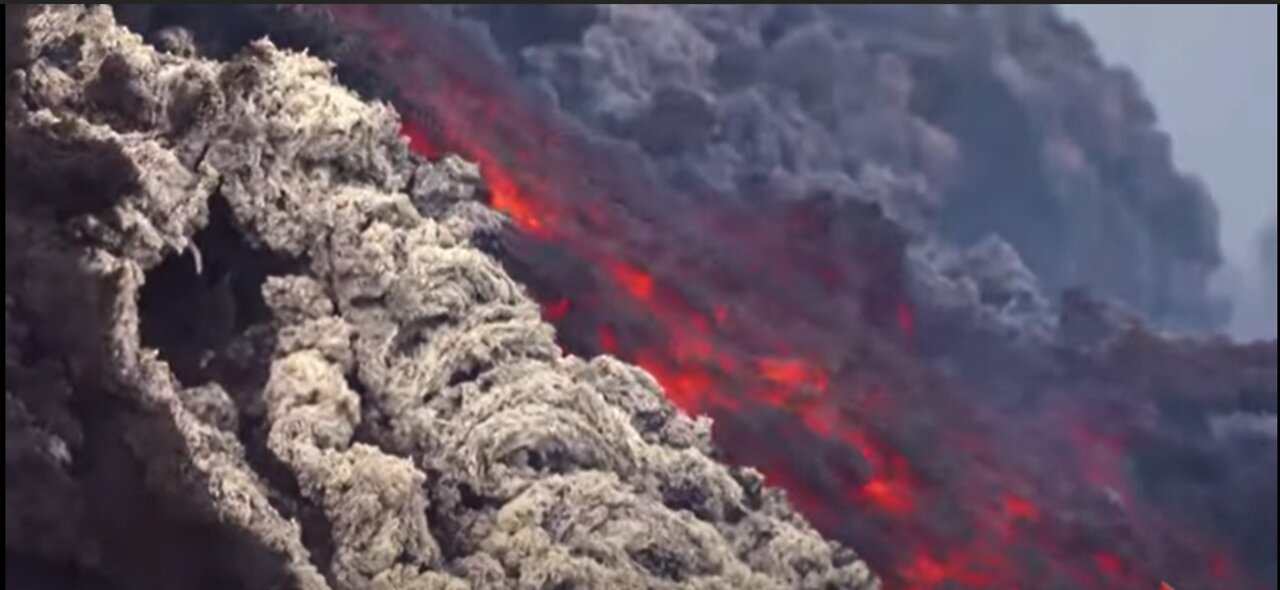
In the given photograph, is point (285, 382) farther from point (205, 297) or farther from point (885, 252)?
point (885, 252)

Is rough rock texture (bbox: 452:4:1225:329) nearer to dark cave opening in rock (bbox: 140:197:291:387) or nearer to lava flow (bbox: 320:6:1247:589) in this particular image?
lava flow (bbox: 320:6:1247:589)

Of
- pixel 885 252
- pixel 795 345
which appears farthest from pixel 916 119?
pixel 795 345

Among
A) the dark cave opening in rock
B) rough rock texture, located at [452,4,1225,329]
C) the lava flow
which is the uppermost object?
rough rock texture, located at [452,4,1225,329]

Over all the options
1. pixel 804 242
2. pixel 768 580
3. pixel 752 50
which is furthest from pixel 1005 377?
pixel 768 580

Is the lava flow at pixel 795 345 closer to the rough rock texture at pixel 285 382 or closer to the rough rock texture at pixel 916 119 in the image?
the rough rock texture at pixel 285 382

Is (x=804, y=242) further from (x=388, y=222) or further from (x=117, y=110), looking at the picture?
(x=117, y=110)

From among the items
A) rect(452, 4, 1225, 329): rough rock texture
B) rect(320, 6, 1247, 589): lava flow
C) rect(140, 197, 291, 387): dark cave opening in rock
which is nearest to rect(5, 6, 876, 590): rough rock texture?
rect(140, 197, 291, 387): dark cave opening in rock
